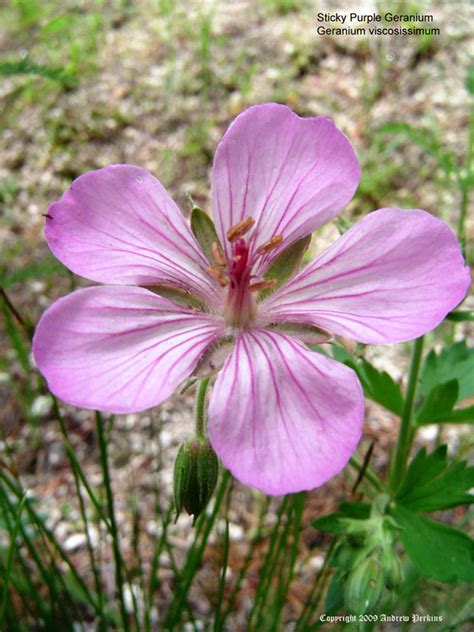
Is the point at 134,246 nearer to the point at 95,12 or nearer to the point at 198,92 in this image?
the point at 198,92

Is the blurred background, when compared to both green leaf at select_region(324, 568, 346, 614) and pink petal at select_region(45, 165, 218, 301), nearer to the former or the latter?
green leaf at select_region(324, 568, 346, 614)

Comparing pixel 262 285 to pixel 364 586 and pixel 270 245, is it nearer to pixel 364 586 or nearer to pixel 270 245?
pixel 270 245

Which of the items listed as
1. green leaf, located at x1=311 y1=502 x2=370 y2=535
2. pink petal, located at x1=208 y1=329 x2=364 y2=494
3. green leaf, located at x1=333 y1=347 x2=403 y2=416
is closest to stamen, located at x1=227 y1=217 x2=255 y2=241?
pink petal, located at x1=208 y1=329 x2=364 y2=494

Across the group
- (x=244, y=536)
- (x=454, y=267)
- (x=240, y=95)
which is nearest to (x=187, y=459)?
(x=454, y=267)

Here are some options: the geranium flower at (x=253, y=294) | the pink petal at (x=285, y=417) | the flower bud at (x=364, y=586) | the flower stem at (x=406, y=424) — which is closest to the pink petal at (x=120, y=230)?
the geranium flower at (x=253, y=294)

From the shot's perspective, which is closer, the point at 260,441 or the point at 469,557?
the point at 260,441

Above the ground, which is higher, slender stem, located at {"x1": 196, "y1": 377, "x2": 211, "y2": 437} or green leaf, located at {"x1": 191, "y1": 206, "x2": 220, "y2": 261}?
green leaf, located at {"x1": 191, "y1": 206, "x2": 220, "y2": 261}

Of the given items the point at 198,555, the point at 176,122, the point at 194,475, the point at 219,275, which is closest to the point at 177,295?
the point at 219,275

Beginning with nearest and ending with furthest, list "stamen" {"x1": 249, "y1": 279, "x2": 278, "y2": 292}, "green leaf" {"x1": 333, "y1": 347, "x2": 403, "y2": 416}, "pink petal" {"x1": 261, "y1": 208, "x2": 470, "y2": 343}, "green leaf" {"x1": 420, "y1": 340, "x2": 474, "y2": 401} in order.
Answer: "pink petal" {"x1": 261, "y1": 208, "x2": 470, "y2": 343}
"stamen" {"x1": 249, "y1": 279, "x2": 278, "y2": 292}
"green leaf" {"x1": 333, "y1": 347, "x2": 403, "y2": 416}
"green leaf" {"x1": 420, "y1": 340, "x2": 474, "y2": 401}
